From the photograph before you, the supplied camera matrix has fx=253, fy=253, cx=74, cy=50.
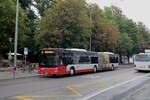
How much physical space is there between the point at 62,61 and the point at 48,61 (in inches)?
52.7

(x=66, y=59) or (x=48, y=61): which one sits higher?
(x=66, y=59)

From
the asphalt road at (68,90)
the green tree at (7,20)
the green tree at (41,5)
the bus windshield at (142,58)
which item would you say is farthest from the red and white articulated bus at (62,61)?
the green tree at (41,5)

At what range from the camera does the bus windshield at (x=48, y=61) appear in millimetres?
23502

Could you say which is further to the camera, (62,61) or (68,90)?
(62,61)

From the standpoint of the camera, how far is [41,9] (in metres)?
56.3

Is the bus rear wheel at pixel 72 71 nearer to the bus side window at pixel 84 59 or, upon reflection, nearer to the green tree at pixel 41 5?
the bus side window at pixel 84 59

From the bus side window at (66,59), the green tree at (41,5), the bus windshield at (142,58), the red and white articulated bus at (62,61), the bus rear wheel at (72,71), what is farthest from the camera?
the green tree at (41,5)

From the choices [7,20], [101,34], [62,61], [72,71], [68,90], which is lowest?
[68,90]

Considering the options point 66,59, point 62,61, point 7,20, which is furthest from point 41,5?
point 62,61

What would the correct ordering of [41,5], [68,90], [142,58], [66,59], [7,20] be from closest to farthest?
[68,90] → [66,59] → [142,58] → [7,20] → [41,5]

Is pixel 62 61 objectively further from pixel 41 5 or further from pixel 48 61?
pixel 41 5

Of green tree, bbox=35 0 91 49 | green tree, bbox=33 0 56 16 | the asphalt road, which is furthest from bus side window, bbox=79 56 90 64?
green tree, bbox=33 0 56 16

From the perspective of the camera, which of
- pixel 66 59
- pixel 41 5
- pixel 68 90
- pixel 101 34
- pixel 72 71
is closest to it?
pixel 68 90

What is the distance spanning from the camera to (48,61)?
77.9 feet
